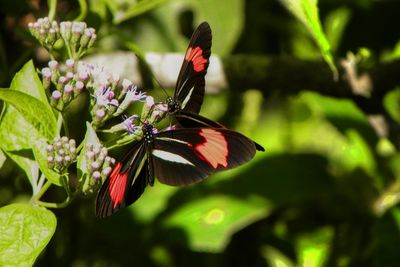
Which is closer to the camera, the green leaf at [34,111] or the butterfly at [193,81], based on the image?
the green leaf at [34,111]

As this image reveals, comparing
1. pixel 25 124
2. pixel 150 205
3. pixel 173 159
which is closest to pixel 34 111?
pixel 25 124

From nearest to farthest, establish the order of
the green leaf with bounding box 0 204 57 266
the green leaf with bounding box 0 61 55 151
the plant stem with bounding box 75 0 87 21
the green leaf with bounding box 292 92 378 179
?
1. the green leaf with bounding box 0 204 57 266
2. the green leaf with bounding box 0 61 55 151
3. the plant stem with bounding box 75 0 87 21
4. the green leaf with bounding box 292 92 378 179

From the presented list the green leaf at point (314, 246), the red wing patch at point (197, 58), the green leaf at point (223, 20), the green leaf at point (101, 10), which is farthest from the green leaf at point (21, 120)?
the green leaf at point (314, 246)

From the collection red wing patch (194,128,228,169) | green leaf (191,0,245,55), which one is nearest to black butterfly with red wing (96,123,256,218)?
red wing patch (194,128,228,169)

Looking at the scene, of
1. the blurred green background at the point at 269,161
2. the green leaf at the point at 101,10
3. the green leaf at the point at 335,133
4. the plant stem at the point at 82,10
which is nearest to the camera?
the plant stem at the point at 82,10

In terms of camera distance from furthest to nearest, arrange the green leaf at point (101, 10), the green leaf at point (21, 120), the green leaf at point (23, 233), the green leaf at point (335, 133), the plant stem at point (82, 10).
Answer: the green leaf at point (335, 133), the green leaf at point (101, 10), the plant stem at point (82, 10), the green leaf at point (21, 120), the green leaf at point (23, 233)

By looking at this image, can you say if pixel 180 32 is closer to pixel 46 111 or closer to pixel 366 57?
pixel 366 57

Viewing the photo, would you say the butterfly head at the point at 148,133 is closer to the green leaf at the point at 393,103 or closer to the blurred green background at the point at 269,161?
the blurred green background at the point at 269,161

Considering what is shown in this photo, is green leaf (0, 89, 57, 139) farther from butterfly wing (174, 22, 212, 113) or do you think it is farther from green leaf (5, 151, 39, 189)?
butterfly wing (174, 22, 212, 113)
